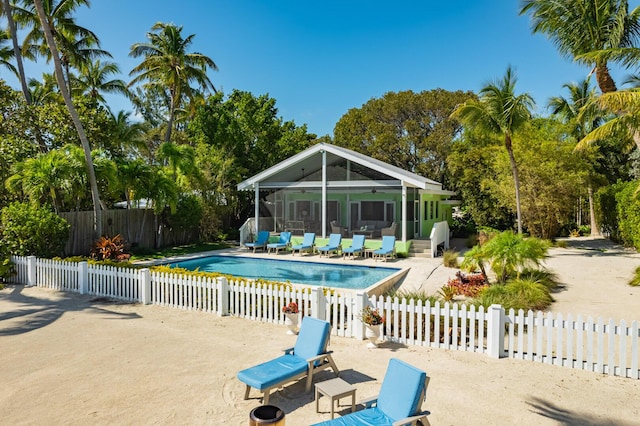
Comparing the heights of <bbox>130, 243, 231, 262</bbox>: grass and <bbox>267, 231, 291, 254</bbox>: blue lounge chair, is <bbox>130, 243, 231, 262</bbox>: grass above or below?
below

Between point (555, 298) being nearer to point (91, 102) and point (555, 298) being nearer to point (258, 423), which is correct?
point (258, 423)

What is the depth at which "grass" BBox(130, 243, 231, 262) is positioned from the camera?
1852cm

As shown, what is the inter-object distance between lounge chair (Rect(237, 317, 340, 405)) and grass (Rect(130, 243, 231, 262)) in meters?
13.9

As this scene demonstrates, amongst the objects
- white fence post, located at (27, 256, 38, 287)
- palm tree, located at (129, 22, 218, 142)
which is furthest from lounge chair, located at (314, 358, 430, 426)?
palm tree, located at (129, 22, 218, 142)

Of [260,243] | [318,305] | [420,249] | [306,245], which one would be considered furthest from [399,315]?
[260,243]

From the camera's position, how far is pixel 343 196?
925 inches

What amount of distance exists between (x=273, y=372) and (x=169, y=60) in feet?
79.1

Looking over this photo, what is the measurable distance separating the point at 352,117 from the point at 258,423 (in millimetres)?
36502

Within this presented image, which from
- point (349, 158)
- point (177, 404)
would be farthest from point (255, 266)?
point (177, 404)

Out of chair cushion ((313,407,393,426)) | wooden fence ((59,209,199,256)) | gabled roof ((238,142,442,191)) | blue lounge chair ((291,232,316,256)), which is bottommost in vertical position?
chair cushion ((313,407,393,426))

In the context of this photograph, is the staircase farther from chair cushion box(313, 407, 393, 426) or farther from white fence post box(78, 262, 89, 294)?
chair cushion box(313, 407, 393, 426)

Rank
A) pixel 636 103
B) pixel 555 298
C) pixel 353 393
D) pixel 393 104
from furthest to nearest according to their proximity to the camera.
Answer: pixel 393 104, pixel 636 103, pixel 555 298, pixel 353 393

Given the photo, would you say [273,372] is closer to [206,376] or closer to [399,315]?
[206,376]

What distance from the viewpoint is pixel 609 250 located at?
18656 millimetres
